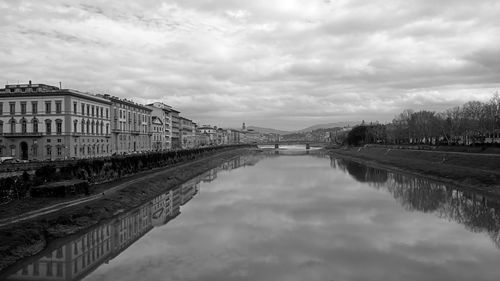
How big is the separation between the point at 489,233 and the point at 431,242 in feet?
13.7

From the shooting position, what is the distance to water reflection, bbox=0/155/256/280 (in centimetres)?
1567

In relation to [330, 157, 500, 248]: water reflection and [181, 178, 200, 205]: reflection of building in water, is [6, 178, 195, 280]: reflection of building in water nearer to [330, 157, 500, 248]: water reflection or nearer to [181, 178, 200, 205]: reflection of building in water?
[181, 178, 200, 205]: reflection of building in water

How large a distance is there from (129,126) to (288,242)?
223 ft

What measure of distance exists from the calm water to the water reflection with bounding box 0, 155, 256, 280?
1.6 inches

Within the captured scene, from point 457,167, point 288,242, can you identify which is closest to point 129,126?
point 457,167

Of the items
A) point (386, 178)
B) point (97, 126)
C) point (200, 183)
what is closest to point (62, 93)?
point (97, 126)

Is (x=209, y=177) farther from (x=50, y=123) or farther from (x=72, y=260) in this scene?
(x=72, y=260)

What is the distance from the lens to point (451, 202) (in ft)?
105

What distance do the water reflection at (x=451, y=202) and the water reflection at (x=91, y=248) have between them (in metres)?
17.0

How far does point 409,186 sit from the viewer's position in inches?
1702

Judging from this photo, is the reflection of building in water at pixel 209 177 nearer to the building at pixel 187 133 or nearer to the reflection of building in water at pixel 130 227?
the reflection of building in water at pixel 130 227

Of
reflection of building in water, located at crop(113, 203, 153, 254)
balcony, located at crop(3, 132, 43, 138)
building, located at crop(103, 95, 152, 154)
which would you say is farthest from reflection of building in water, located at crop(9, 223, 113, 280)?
building, located at crop(103, 95, 152, 154)

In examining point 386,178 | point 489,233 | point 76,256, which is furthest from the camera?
point 386,178

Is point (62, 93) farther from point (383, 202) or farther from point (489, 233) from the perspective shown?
point (489, 233)
